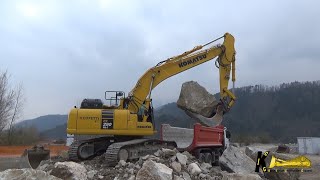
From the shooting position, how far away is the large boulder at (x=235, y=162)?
50.7 feet

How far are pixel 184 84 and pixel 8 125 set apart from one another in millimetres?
34162

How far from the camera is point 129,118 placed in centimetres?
1379

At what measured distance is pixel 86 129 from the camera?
1344cm

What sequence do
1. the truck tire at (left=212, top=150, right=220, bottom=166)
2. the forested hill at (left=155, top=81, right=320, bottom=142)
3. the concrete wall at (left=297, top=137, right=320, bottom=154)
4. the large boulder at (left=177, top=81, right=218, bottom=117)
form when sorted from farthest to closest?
the forested hill at (left=155, top=81, right=320, bottom=142) → the concrete wall at (left=297, top=137, right=320, bottom=154) → the truck tire at (left=212, top=150, right=220, bottom=166) → the large boulder at (left=177, top=81, right=218, bottom=117)

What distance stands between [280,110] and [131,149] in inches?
2600

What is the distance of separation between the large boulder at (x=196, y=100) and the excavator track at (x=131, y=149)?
2.20m

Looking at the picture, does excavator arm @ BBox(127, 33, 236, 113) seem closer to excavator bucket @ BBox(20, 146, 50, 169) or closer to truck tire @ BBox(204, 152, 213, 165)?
truck tire @ BBox(204, 152, 213, 165)

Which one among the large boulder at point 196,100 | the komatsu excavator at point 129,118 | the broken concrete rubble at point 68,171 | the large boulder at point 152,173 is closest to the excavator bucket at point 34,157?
the komatsu excavator at point 129,118

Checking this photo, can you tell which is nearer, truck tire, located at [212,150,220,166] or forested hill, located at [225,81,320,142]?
truck tire, located at [212,150,220,166]

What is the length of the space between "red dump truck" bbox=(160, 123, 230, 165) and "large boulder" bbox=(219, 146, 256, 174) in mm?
558

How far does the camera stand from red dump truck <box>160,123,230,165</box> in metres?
14.8

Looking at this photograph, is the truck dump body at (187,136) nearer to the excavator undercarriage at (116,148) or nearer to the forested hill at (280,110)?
the excavator undercarriage at (116,148)

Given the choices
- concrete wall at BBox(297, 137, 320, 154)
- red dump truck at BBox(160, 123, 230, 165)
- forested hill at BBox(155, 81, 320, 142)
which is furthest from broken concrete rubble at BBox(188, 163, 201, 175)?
forested hill at BBox(155, 81, 320, 142)

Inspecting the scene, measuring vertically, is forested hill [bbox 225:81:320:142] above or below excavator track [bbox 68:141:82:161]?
above
